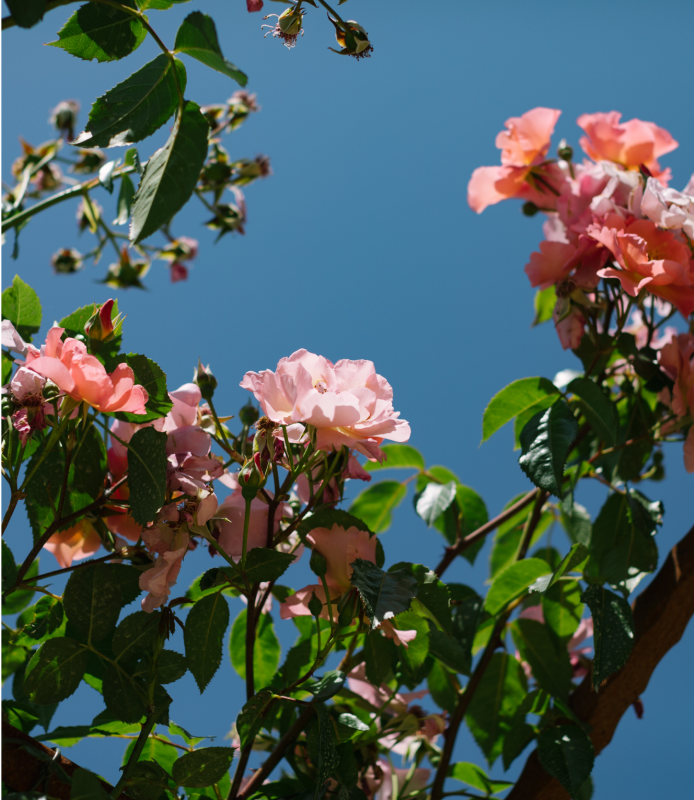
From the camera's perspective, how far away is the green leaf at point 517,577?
69 cm

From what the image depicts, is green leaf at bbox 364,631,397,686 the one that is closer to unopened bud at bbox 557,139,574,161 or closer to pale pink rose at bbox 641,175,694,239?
pale pink rose at bbox 641,175,694,239

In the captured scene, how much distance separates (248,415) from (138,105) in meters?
0.25

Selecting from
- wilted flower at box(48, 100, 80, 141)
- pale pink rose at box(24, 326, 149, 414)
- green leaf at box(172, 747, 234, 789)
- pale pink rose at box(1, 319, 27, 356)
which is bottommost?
green leaf at box(172, 747, 234, 789)

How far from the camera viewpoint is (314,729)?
54cm

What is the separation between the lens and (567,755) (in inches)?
25.0

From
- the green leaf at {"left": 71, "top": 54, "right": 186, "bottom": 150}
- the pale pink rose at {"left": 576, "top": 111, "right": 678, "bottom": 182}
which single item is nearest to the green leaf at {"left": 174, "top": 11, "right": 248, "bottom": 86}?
the green leaf at {"left": 71, "top": 54, "right": 186, "bottom": 150}

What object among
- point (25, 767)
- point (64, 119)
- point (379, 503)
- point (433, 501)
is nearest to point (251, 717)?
point (25, 767)

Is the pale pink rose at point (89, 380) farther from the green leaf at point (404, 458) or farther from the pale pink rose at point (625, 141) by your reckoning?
the pale pink rose at point (625, 141)

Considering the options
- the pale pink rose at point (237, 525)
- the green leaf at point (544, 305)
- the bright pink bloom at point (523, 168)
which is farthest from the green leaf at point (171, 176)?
the green leaf at point (544, 305)

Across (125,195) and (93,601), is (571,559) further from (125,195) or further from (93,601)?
(125,195)

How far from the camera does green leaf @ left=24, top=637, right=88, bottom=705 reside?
1.54 feet

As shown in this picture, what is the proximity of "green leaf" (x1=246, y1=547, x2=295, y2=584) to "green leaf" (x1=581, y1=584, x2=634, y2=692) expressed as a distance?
0.97 feet

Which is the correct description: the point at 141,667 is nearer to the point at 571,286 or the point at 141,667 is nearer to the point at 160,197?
the point at 160,197

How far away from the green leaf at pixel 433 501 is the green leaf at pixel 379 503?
0.11 metres
